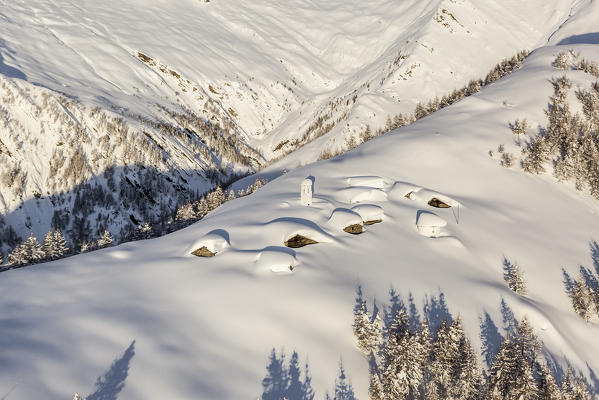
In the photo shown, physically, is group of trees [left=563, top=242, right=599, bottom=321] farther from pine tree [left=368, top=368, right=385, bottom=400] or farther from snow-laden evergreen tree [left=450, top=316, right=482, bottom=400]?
pine tree [left=368, top=368, right=385, bottom=400]

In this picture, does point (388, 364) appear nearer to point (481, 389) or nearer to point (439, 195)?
point (481, 389)

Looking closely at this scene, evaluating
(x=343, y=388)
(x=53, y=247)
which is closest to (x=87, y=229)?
(x=53, y=247)

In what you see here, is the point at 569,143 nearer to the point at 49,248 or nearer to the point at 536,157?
the point at 536,157

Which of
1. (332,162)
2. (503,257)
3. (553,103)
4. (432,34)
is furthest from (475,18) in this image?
(503,257)

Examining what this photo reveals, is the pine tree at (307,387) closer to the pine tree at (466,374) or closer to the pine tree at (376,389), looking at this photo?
the pine tree at (376,389)

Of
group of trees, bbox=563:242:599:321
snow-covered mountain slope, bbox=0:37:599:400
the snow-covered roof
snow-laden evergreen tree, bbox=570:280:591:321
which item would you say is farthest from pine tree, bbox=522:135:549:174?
the snow-covered roof
